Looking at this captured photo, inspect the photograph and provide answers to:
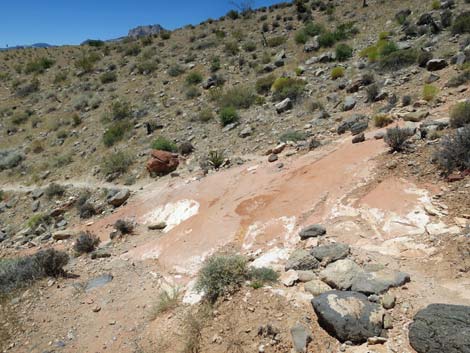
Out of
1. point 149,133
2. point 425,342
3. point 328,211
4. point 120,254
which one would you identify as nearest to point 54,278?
point 120,254

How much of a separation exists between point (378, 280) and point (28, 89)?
27.7m

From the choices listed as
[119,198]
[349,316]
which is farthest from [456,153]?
[119,198]

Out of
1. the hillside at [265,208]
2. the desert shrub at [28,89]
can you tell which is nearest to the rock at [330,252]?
the hillside at [265,208]

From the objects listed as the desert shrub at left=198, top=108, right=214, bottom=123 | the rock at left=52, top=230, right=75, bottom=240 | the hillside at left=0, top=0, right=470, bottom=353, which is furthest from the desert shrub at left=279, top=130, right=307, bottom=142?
the rock at left=52, top=230, right=75, bottom=240

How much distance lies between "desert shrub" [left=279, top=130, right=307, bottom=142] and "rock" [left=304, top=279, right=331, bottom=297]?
5967 mm

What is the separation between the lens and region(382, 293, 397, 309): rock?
364cm

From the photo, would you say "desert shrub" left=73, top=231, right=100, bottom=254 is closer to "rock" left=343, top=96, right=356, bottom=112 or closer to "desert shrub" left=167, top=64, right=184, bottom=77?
"rock" left=343, top=96, right=356, bottom=112

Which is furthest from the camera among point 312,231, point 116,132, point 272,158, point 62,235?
point 116,132

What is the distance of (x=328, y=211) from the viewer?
19.4 ft

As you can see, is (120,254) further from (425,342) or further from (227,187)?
(425,342)

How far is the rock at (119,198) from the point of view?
10.4 m

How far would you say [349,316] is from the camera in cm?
358

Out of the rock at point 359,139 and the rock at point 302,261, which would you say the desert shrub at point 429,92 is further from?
the rock at point 302,261

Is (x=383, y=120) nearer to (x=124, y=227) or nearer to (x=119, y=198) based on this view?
(x=124, y=227)
